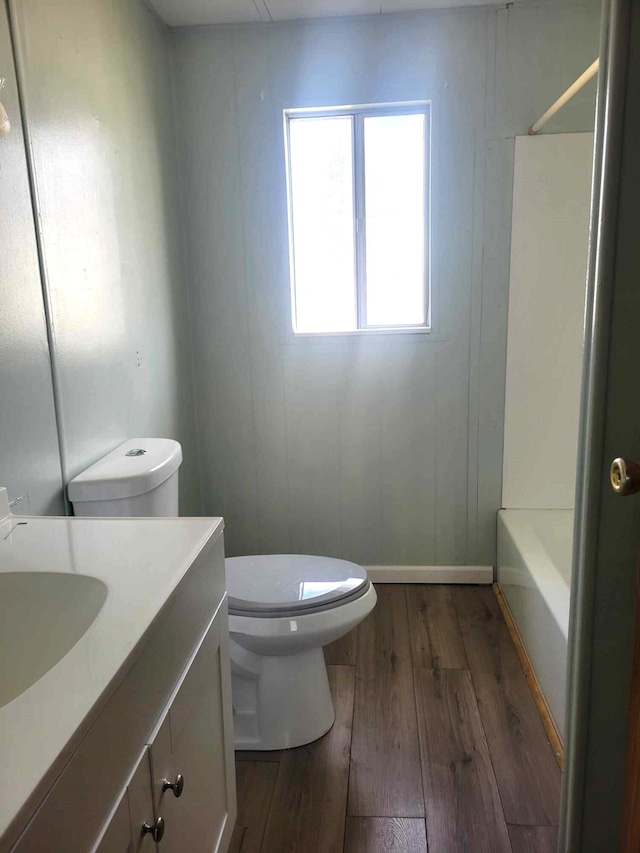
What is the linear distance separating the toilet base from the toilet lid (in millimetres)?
144

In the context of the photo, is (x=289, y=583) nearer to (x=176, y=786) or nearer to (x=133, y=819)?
(x=176, y=786)

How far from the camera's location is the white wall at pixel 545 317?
2275 millimetres

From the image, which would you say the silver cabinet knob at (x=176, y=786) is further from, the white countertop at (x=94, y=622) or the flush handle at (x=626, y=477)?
the flush handle at (x=626, y=477)

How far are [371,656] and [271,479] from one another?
81cm

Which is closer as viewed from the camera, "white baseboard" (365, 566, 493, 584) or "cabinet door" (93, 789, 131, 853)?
"cabinet door" (93, 789, 131, 853)

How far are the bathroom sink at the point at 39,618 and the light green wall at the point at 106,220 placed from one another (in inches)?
16.3

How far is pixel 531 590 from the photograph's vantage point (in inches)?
78.1

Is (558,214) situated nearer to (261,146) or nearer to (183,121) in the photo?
(261,146)

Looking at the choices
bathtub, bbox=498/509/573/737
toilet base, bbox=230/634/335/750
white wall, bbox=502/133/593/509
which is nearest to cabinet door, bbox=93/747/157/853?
toilet base, bbox=230/634/335/750

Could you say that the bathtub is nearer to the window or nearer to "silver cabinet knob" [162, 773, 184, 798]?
the window

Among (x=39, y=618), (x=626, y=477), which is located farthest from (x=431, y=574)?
(x=39, y=618)

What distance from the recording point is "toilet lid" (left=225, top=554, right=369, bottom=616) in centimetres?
162

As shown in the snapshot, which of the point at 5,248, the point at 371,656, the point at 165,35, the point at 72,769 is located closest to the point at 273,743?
the point at 371,656

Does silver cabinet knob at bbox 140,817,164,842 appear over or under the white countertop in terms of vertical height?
under
